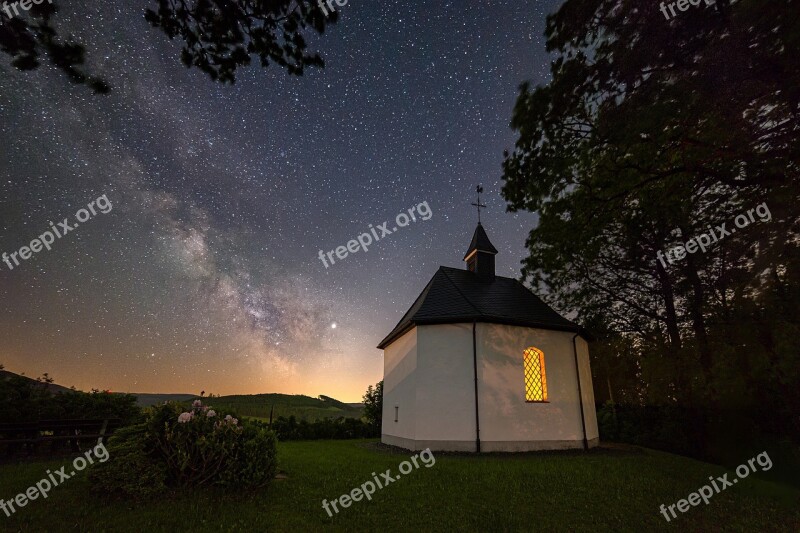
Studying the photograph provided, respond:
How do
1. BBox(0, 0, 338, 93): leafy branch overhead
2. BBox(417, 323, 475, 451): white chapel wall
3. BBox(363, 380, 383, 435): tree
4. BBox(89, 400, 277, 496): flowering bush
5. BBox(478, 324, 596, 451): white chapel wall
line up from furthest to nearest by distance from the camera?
BBox(363, 380, 383, 435): tree < BBox(478, 324, 596, 451): white chapel wall < BBox(417, 323, 475, 451): white chapel wall < BBox(89, 400, 277, 496): flowering bush < BBox(0, 0, 338, 93): leafy branch overhead

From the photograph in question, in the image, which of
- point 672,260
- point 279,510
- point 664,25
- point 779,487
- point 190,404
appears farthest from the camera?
point 672,260

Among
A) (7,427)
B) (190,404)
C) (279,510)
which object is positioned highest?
(190,404)

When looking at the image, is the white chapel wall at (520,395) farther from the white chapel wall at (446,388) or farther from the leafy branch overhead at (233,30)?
the leafy branch overhead at (233,30)

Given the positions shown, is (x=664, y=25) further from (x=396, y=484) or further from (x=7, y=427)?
(x=7, y=427)

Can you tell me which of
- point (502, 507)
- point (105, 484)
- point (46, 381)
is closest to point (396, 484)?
point (502, 507)

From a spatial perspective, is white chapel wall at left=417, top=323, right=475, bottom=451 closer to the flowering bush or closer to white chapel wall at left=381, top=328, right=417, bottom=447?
white chapel wall at left=381, top=328, right=417, bottom=447

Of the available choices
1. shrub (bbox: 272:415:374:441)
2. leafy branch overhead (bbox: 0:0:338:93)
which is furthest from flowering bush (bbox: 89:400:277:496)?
shrub (bbox: 272:415:374:441)

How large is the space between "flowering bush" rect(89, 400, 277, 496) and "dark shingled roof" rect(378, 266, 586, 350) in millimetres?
8570

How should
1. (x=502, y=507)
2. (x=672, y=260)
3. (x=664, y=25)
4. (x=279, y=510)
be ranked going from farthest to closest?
1. (x=672, y=260)
2. (x=502, y=507)
3. (x=279, y=510)
4. (x=664, y=25)

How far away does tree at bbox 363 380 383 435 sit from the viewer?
2303 cm

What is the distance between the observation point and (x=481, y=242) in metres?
19.7

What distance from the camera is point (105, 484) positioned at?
21.8ft

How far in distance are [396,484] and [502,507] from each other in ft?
8.52

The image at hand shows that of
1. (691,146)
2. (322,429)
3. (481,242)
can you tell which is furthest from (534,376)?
(322,429)
